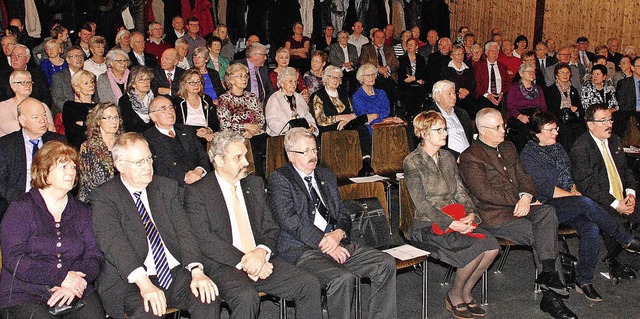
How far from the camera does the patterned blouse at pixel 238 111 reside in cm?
611

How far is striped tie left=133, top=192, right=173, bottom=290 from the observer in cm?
361

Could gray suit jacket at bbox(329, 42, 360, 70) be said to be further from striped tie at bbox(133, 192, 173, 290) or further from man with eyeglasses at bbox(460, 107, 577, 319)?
striped tie at bbox(133, 192, 173, 290)

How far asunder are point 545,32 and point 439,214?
9.12 m

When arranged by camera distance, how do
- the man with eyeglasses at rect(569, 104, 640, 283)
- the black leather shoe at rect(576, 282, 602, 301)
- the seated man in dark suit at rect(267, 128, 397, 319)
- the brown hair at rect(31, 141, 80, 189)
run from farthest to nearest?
the man with eyeglasses at rect(569, 104, 640, 283) → the black leather shoe at rect(576, 282, 602, 301) → the seated man in dark suit at rect(267, 128, 397, 319) → the brown hair at rect(31, 141, 80, 189)

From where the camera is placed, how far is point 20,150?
446 centimetres

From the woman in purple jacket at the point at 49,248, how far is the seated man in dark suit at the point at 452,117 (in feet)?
11.5

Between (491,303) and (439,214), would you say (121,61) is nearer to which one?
(439,214)

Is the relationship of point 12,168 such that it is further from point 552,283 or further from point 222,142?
point 552,283

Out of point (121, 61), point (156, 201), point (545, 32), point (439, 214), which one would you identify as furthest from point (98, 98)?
point (545, 32)

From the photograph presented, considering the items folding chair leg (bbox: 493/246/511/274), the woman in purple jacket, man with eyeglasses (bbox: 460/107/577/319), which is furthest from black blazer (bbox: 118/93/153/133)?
folding chair leg (bbox: 493/246/511/274)

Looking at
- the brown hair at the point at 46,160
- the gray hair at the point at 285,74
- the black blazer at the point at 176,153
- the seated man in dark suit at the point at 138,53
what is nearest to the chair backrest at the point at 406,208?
the black blazer at the point at 176,153

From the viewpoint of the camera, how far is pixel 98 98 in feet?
21.5

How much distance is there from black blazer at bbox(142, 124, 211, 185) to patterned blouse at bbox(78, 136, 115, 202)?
43 cm

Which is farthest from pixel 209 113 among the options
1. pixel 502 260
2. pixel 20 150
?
pixel 502 260
